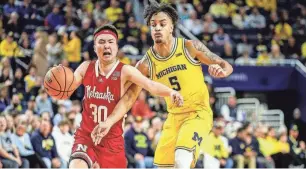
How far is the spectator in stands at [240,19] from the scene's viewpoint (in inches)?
985

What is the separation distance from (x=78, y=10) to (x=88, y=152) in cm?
1491

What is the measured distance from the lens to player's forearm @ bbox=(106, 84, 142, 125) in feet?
27.3

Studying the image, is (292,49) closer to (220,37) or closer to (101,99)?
(220,37)

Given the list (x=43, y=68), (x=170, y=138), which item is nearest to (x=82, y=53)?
(x=43, y=68)

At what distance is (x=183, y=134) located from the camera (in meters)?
9.21

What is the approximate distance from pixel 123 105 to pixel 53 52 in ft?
36.3

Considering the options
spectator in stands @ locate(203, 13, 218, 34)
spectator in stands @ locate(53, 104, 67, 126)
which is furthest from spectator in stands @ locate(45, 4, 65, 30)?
spectator in stands @ locate(203, 13, 218, 34)

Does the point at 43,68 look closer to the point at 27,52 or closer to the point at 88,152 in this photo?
the point at 27,52

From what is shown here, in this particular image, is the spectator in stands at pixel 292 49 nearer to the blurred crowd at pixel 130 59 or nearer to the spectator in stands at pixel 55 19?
the blurred crowd at pixel 130 59

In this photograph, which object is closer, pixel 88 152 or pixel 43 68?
pixel 88 152

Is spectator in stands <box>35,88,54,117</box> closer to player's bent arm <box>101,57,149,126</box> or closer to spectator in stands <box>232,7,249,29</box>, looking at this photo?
player's bent arm <box>101,57,149,126</box>

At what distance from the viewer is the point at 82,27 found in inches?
846

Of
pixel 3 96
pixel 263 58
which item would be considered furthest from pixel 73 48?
pixel 263 58

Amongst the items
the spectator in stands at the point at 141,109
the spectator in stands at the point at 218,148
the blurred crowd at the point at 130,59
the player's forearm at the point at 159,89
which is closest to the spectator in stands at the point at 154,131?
the blurred crowd at the point at 130,59
